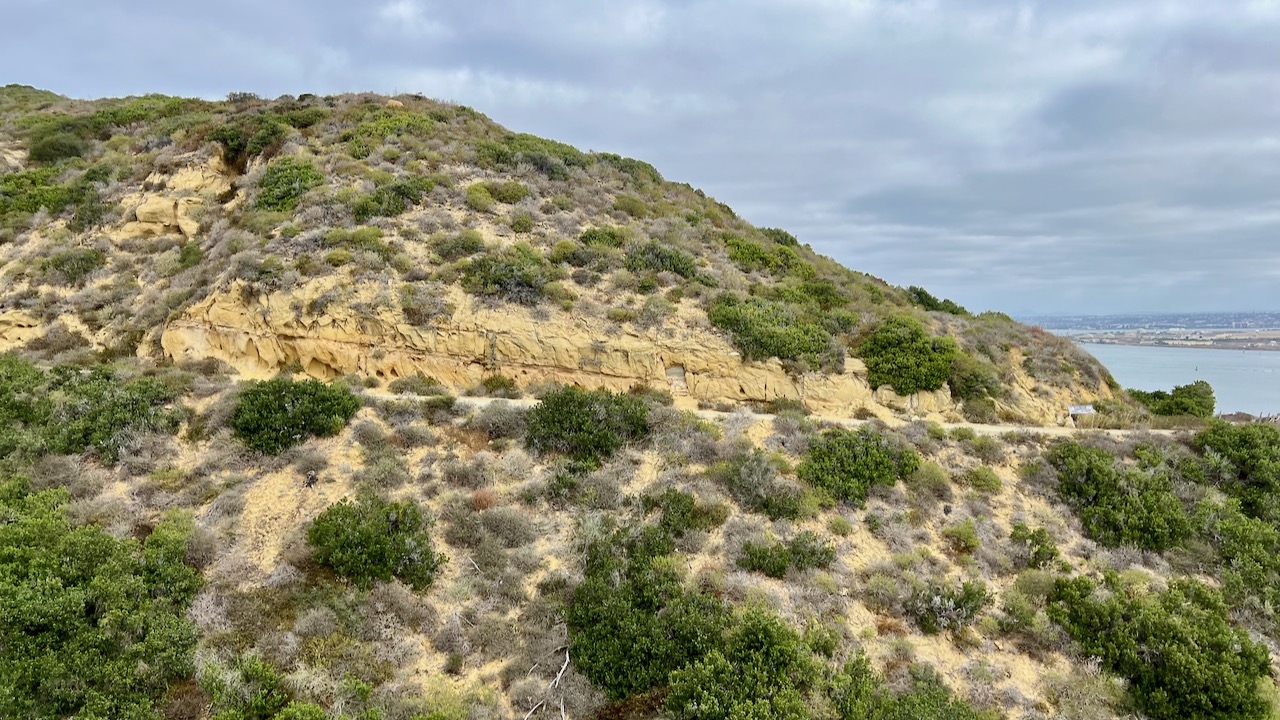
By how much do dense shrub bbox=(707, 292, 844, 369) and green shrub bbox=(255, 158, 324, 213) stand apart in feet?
52.9

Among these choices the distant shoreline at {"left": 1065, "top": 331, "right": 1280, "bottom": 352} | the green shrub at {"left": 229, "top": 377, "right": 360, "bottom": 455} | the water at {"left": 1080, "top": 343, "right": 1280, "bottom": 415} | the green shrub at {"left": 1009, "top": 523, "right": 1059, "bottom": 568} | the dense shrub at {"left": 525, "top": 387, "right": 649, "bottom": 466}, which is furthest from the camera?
the distant shoreline at {"left": 1065, "top": 331, "right": 1280, "bottom": 352}

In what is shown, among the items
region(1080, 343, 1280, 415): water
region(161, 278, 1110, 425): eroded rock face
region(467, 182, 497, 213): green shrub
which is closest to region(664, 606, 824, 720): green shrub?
region(161, 278, 1110, 425): eroded rock face

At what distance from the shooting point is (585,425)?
12977mm

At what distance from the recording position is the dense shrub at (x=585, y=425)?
500 inches

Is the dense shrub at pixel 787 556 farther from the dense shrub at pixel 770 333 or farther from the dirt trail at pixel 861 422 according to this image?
the dense shrub at pixel 770 333

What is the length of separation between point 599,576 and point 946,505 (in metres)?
7.79

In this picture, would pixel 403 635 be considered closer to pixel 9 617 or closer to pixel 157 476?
pixel 9 617

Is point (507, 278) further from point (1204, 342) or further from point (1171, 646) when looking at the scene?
point (1204, 342)

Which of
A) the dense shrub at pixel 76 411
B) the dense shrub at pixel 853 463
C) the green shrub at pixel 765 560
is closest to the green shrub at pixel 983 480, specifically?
the dense shrub at pixel 853 463

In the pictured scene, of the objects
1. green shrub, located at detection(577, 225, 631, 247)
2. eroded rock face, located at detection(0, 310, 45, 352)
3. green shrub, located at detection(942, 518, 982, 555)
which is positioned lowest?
green shrub, located at detection(942, 518, 982, 555)

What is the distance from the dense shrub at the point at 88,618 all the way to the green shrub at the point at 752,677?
6634mm

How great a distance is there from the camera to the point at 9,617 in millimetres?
7184

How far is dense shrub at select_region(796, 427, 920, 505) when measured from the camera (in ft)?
39.4

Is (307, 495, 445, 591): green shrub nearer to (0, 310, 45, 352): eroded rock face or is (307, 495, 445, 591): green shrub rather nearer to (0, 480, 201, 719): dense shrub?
(0, 480, 201, 719): dense shrub
